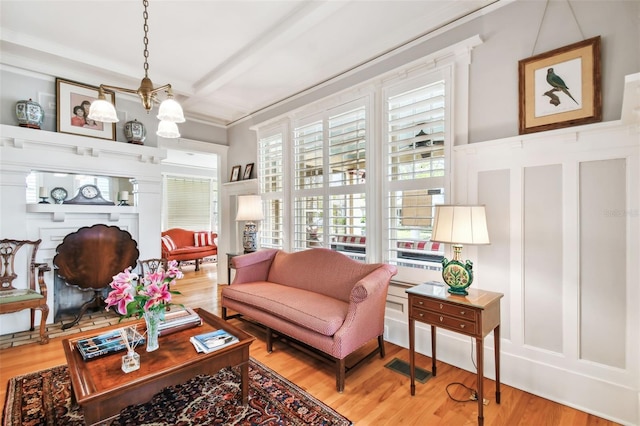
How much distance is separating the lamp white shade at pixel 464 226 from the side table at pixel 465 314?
1.22 ft

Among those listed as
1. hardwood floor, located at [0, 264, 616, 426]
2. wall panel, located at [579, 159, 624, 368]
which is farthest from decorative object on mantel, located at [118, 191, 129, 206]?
wall panel, located at [579, 159, 624, 368]

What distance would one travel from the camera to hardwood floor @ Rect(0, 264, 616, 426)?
70.4 inches

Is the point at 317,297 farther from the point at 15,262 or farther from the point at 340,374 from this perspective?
the point at 15,262

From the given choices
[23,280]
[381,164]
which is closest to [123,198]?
[23,280]

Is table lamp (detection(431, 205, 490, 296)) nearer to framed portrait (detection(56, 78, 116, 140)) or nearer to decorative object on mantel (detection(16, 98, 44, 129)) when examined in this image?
framed portrait (detection(56, 78, 116, 140))

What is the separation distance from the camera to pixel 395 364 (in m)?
2.43

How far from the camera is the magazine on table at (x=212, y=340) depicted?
1.74 m

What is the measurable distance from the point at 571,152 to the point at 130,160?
15.2 feet

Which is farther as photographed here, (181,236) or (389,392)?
(181,236)

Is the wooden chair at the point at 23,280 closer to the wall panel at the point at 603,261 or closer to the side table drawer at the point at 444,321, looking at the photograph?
the side table drawer at the point at 444,321

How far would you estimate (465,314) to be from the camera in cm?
183

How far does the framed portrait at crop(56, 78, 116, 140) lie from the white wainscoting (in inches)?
165

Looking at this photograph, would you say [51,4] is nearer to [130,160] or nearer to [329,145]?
[130,160]

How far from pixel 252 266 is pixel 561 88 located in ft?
10.4
